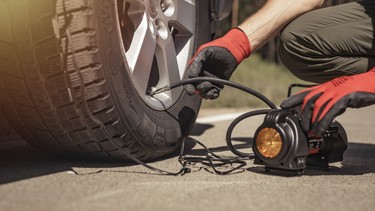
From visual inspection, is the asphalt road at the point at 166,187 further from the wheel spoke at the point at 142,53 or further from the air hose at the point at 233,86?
the wheel spoke at the point at 142,53

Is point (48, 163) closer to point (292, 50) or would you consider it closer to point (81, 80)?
point (81, 80)

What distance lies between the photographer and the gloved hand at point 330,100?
182 centimetres

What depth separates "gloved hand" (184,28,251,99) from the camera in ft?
7.10

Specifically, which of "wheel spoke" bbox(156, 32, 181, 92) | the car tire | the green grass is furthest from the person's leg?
the green grass

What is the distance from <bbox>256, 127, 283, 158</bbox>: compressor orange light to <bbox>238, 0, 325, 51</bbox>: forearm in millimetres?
457

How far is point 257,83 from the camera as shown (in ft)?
24.2

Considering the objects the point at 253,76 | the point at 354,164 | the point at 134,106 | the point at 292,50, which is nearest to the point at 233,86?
the point at 292,50

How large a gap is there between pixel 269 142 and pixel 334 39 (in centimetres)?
58

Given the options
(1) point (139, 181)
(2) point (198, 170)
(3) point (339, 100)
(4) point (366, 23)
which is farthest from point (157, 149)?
(4) point (366, 23)

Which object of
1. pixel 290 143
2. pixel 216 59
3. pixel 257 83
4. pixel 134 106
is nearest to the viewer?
pixel 290 143

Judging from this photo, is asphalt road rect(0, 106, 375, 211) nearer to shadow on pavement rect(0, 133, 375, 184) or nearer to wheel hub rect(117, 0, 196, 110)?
shadow on pavement rect(0, 133, 375, 184)

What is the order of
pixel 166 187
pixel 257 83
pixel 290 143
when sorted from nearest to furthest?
1. pixel 166 187
2. pixel 290 143
3. pixel 257 83

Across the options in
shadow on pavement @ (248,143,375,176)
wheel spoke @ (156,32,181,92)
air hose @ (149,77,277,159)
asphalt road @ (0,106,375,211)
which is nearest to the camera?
asphalt road @ (0,106,375,211)

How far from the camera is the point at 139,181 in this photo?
179 centimetres
